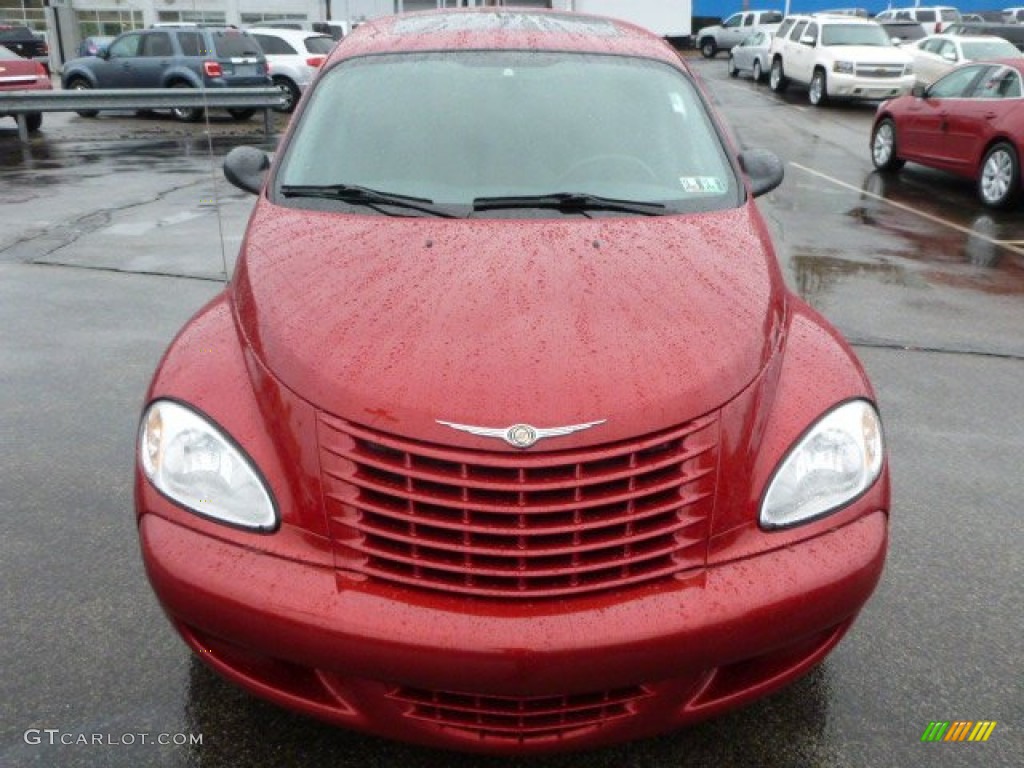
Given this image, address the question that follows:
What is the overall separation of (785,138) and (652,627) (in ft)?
51.9

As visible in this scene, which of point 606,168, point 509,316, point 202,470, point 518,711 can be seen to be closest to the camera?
point 518,711

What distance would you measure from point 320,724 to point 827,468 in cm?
154

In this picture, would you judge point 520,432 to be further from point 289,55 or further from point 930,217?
point 289,55

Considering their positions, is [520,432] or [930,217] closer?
[520,432]

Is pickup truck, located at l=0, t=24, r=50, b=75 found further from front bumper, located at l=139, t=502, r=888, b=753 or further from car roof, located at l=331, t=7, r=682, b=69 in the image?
front bumper, located at l=139, t=502, r=888, b=753

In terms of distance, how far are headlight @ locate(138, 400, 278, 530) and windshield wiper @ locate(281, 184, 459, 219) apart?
107 centimetres

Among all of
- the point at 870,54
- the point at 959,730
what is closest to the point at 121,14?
the point at 870,54

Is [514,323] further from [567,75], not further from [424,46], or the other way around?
[424,46]

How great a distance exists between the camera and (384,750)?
247 centimetres

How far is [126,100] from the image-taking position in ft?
52.0

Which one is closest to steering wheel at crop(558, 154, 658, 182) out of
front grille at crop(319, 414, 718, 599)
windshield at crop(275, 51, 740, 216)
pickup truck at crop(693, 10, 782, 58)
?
windshield at crop(275, 51, 740, 216)

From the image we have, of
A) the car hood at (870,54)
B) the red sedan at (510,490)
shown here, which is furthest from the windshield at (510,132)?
the car hood at (870,54)

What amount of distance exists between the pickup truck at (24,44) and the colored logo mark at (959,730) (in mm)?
38543

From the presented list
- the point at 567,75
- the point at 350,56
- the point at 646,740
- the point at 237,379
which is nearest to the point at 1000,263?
the point at 567,75
